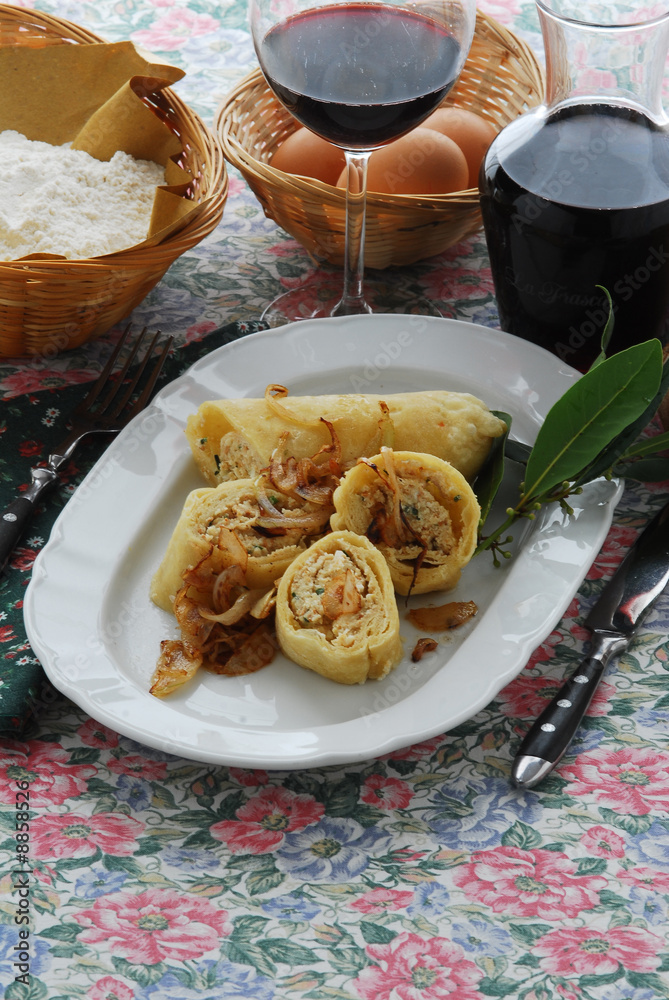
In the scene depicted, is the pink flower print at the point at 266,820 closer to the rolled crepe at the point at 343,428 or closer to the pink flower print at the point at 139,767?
the pink flower print at the point at 139,767

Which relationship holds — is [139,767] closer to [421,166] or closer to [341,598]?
[341,598]

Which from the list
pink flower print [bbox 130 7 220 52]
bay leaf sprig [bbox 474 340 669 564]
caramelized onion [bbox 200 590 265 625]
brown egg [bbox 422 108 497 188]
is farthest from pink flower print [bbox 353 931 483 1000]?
pink flower print [bbox 130 7 220 52]

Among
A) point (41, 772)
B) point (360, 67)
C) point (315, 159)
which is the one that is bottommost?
point (41, 772)

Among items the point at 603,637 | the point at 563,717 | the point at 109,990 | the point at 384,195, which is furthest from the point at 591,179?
the point at 109,990

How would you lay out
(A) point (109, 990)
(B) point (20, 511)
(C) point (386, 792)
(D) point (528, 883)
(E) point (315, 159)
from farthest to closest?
(E) point (315, 159), (B) point (20, 511), (C) point (386, 792), (D) point (528, 883), (A) point (109, 990)

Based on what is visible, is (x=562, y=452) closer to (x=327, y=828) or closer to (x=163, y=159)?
(x=327, y=828)

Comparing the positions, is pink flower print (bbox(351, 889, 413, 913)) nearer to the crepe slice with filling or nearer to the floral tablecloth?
the floral tablecloth
